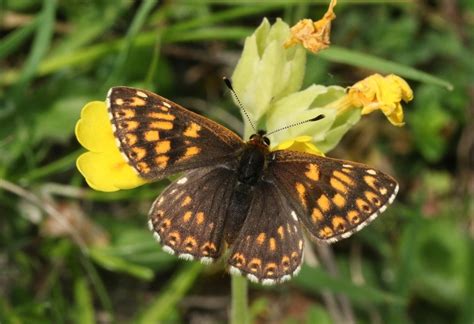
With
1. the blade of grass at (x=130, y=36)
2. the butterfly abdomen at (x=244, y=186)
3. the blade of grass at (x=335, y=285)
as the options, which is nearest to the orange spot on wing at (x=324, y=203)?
the butterfly abdomen at (x=244, y=186)

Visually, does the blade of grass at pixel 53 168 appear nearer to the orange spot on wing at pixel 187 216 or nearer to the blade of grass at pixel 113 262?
the blade of grass at pixel 113 262

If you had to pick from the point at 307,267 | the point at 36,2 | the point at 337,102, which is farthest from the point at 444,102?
the point at 36,2

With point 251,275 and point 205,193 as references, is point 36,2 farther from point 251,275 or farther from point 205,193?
point 251,275

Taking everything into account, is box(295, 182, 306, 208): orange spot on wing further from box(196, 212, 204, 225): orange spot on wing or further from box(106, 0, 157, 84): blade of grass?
box(106, 0, 157, 84): blade of grass

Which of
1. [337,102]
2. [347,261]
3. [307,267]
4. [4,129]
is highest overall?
[337,102]

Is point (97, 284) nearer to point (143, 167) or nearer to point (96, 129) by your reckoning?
point (96, 129)

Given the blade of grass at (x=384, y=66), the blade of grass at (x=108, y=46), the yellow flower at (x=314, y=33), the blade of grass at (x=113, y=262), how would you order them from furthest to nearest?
the blade of grass at (x=108, y=46)
the blade of grass at (x=113, y=262)
the blade of grass at (x=384, y=66)
the yellow flower at (x=314, y=33)
